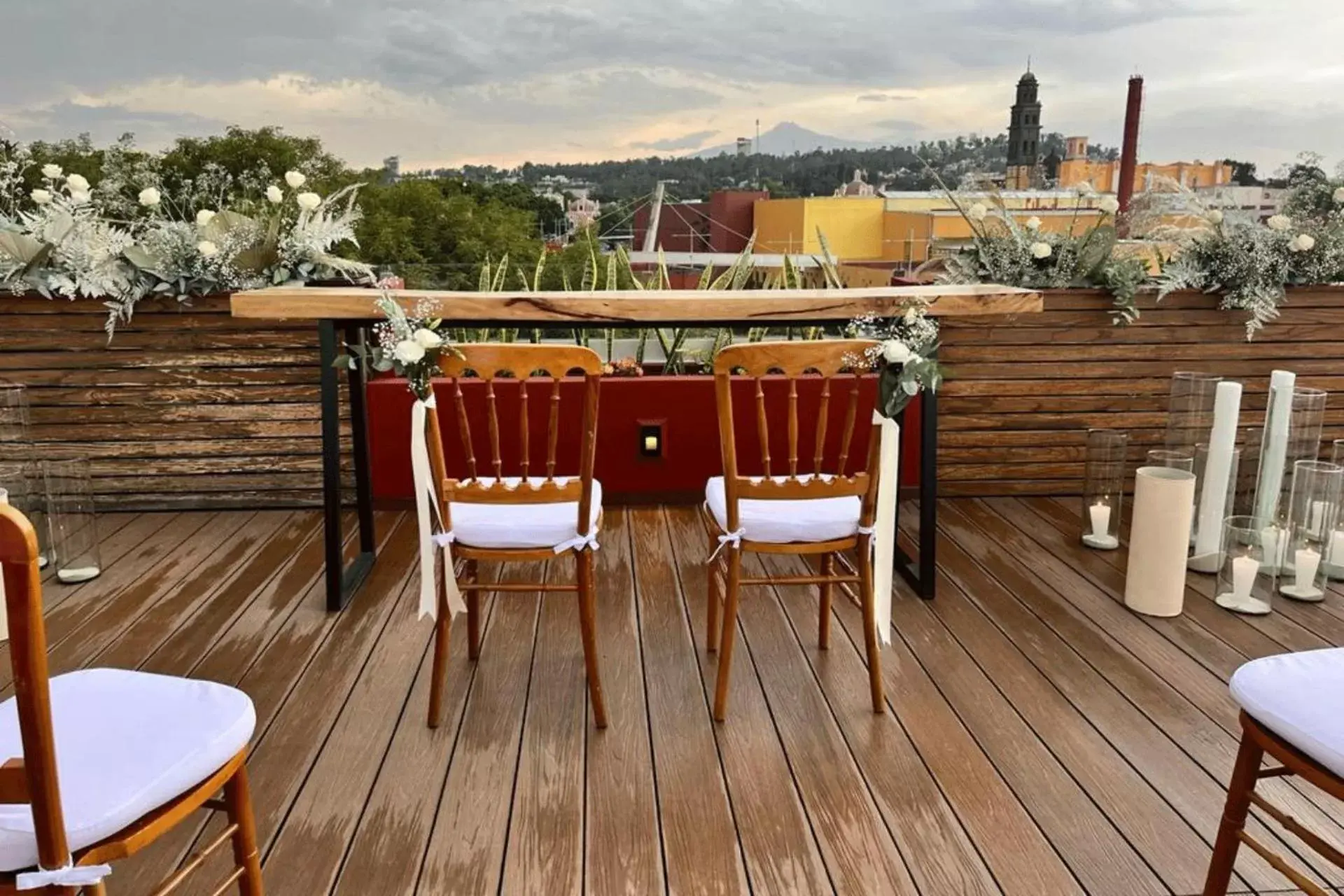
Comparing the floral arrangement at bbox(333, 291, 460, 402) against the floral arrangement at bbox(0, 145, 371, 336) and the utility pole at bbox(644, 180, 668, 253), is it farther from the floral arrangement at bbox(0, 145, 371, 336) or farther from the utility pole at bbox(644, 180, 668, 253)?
the utility pole at bbox(644, 180, 668, 253)

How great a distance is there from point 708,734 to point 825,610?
56cm

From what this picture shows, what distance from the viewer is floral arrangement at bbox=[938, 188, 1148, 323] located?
396 cm

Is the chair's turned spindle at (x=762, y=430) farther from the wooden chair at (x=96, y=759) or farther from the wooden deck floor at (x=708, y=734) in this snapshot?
the wooden chair at (x=96, y=759)

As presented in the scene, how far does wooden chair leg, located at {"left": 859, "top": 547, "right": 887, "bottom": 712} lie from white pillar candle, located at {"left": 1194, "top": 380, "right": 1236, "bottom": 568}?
1645 millimetres

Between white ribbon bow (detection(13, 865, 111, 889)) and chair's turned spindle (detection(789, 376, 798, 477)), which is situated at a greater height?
chair's turned spindle (detection(789, 376, 798, 477))

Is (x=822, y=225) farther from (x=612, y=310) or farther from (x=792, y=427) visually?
(x=792, y=427)

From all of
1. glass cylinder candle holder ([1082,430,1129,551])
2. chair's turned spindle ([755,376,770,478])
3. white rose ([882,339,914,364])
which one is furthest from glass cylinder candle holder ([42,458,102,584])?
glass cylinder candle holder ([1082,430,1129,551])

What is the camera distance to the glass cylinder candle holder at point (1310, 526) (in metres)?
3.05

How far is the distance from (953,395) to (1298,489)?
136 centimetres

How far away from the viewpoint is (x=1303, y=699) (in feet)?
4.48

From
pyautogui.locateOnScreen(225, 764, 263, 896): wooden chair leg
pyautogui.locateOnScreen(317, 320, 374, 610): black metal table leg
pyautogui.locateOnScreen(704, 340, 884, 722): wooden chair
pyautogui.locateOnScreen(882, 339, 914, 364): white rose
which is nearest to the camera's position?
pyautogui.locateOnScreen(225, 764, 263, 896): wooden chair leg

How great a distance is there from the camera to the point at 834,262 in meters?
4.63

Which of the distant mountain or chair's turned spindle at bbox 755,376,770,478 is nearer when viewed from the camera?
chair's turned spindle at bbox 755,376,770,478

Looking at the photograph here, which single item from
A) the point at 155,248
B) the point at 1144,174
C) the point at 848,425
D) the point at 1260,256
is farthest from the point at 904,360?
the point at 155,248
